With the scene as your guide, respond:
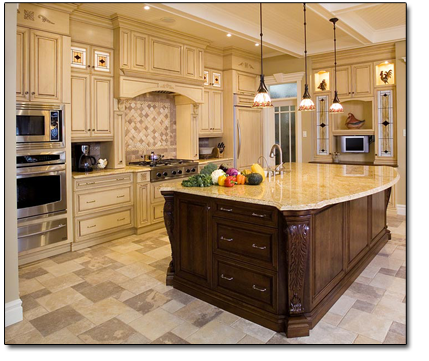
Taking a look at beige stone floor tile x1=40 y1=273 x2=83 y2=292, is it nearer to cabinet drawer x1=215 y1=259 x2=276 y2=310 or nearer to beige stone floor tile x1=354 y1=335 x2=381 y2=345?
Answer: cabinet drawer x1=215 y1=259 x2=276 y2=310

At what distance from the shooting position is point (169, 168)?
17.3 feet

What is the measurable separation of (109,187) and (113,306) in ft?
6.49

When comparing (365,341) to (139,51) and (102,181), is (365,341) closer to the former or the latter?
(102,181)

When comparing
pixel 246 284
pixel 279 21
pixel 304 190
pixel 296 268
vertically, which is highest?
pixel 279 21

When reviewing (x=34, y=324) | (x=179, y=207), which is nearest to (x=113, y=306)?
(x=34, y=324)

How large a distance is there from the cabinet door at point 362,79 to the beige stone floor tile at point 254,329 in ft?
16.2

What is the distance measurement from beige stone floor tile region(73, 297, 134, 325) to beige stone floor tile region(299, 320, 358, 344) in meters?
1.41

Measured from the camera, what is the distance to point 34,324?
8.70ft

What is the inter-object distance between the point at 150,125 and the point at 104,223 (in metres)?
Result: 1.86

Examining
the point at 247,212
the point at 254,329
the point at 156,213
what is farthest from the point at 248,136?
the point at 254,329

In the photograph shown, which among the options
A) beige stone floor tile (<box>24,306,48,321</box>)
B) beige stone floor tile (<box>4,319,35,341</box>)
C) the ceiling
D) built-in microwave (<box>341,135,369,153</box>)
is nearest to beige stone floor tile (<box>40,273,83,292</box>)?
beige stone floor tile (<box>24,306,48,321</box>)

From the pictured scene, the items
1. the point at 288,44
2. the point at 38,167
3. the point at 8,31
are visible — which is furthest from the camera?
the point at 288,44

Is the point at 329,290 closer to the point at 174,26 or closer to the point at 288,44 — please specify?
the point at 174,26

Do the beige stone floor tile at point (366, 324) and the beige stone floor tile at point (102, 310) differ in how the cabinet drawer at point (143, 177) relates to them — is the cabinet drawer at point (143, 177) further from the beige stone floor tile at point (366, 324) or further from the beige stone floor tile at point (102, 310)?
the beige stone floor tile at point (366, 324)
